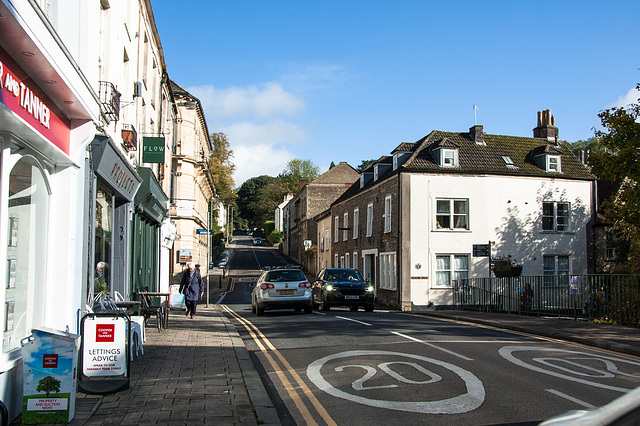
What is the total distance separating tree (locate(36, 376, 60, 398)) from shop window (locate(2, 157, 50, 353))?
0.77m

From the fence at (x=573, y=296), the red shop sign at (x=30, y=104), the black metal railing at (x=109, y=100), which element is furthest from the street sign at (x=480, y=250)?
the red shop sign at (x=30, y=104)

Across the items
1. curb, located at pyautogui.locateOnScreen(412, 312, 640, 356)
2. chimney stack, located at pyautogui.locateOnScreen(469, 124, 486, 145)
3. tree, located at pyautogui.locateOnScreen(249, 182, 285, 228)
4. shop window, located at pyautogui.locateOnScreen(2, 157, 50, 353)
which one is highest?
tree, located at pyautogui.locateOnScreen(249, 182, 285, 228)

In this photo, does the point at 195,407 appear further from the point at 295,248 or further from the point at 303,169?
the point at 303,169

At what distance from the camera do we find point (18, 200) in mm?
6238

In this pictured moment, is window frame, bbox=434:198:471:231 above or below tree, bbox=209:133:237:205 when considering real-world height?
below

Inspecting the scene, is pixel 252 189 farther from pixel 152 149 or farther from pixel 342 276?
pixel 152 149

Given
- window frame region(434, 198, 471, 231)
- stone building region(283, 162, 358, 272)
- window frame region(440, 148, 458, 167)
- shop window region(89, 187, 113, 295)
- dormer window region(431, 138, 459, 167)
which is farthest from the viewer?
stone building region(283, 162, 358, 272)

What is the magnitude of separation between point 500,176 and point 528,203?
233 cm

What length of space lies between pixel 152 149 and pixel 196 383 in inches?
474

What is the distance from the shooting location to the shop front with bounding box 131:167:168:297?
52.9 feet

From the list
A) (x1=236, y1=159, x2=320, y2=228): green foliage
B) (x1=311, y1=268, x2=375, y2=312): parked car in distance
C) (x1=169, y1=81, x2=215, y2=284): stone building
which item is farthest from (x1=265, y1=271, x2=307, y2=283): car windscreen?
(x1=236, y1=159, x2=320, y2=228): green foliage

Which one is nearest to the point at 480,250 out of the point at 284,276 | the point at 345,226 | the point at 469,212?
the point at 469,212

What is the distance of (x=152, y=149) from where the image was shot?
17.8 m

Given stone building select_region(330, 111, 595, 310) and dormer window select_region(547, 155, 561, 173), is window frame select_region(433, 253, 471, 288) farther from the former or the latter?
dormer window select_region(547, 155, 561, 173)
